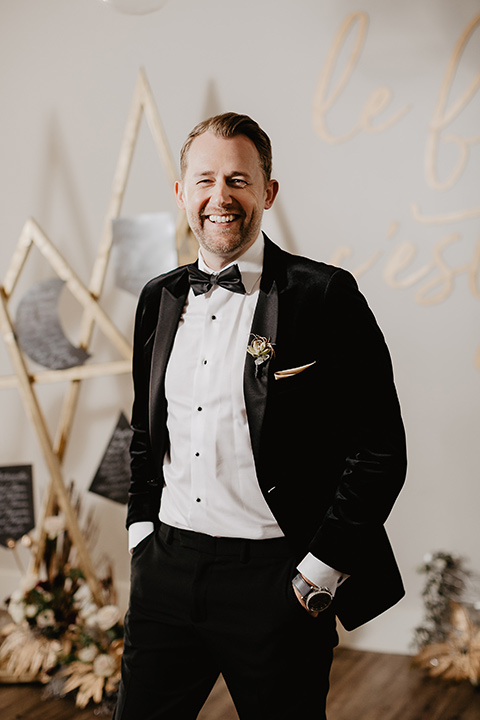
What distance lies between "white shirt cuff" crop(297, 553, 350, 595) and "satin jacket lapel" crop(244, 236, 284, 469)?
21 centimetres

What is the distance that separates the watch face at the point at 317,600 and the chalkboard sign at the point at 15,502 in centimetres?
187

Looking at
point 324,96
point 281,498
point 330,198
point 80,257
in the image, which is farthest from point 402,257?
point 281,498

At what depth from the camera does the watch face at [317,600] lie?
1338 mm

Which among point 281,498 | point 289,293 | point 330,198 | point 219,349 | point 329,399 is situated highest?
point 330,198

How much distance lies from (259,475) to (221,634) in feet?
1.06

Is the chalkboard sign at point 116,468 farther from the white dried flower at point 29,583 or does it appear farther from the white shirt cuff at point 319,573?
the white shirt cuff at point 319,573

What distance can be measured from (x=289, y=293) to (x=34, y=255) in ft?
6.84

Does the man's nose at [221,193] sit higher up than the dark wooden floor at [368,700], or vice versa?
the man's nose at [221,193]

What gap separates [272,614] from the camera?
1.36 m

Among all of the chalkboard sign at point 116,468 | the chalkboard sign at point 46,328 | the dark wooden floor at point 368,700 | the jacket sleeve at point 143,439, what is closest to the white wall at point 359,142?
the dark wooden floor at point 368,700

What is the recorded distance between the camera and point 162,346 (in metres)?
1.57

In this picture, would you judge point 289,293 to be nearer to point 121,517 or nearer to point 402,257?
point 402,257

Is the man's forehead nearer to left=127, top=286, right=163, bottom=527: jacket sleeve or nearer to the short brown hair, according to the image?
the short brown hair

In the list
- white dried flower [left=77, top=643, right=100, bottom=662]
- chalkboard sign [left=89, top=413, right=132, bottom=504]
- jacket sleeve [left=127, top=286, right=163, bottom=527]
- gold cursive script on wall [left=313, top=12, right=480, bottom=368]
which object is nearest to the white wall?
gold cursive script on wall [left=313, top=12, right=480, bottom=368]
